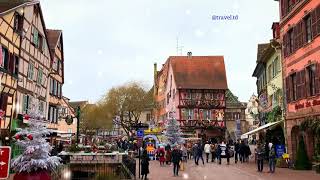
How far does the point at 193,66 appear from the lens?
185 ft

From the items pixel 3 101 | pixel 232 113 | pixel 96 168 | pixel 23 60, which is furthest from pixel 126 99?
pixel 96 168

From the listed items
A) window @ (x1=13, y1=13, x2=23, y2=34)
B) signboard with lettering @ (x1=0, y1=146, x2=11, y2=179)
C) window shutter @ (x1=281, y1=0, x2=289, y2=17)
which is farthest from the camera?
window shutter @ (x1=281, y1=0, x2=289, y2=17)

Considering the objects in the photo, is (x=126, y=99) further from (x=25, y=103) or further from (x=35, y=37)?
(x=25, y=103)

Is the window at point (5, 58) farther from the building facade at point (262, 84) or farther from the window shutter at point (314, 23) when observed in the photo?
the building facade at point (262, 84)

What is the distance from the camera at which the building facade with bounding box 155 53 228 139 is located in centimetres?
5241

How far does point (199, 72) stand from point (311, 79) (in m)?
34.3

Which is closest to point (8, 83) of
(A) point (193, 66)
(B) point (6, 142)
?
(B) point (6, 142)

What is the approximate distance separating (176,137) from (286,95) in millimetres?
14546

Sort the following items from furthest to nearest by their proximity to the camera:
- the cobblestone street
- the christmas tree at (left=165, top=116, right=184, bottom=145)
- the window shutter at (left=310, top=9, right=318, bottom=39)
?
1. the christmas tree at (left=165, top=116, right=184, bottom=145)
2. the window shutter at (left=310, top=9, right=318, bottom=39)
3. the cobblestone street

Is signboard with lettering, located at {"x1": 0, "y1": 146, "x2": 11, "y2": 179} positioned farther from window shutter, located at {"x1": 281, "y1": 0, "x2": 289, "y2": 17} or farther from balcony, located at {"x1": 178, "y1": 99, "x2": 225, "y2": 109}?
balcony, located at {"x1": 178, "y1": 99, "x2": 225, "y2": 109}

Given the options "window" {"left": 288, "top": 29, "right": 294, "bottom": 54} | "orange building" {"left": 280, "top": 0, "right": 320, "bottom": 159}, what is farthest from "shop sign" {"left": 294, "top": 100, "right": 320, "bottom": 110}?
"window" {"left": 288, "top": 29, "right": 294, "bottom": 54}

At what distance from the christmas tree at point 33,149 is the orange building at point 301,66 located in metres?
13.8

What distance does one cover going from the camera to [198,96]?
53.3 m

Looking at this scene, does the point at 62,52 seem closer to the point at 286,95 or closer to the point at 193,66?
the point at 286,95
